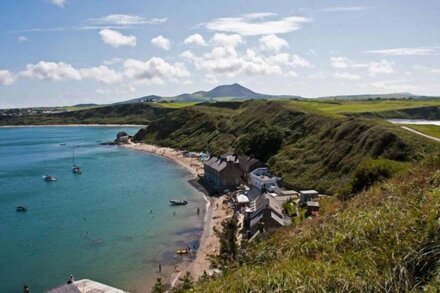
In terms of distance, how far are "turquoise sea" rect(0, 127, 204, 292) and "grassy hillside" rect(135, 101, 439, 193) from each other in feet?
50.4

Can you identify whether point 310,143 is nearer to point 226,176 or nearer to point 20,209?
point 226,176

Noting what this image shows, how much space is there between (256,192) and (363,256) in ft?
159

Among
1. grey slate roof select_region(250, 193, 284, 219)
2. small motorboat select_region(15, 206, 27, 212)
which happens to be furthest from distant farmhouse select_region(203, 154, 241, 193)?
small motorboat select_region(15, 206, 27, 212)

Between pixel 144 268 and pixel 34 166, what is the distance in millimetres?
75824

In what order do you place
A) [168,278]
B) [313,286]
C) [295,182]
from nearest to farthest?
[313,286] → [168,278] → [295,182]

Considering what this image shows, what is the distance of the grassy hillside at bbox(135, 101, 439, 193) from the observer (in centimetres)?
5697

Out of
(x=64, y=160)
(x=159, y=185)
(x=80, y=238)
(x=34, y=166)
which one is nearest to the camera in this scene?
(x=80, y=238)

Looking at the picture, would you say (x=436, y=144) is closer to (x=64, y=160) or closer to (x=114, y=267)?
(x=114, y=267)

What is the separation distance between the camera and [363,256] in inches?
305

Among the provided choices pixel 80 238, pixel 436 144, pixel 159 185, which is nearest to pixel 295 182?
pixel 436 144

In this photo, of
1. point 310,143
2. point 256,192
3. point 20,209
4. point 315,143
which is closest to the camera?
point 256,192

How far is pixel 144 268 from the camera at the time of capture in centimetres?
3816

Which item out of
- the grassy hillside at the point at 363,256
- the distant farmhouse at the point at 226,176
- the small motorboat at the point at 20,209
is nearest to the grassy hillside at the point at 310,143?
the distant farmhouse at the point at 226,176

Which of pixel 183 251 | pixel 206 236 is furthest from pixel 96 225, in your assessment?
pixel 183 251
